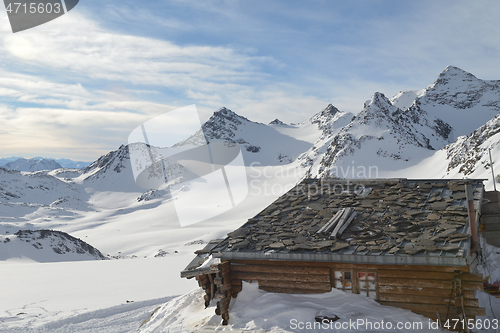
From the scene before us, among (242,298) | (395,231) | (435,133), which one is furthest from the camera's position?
(435,133)

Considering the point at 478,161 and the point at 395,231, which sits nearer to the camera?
the point at 395,231

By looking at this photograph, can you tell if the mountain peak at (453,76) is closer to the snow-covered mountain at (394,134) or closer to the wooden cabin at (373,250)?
the snow-covered mountain at (394,134)

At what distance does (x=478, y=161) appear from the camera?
42.0 meters

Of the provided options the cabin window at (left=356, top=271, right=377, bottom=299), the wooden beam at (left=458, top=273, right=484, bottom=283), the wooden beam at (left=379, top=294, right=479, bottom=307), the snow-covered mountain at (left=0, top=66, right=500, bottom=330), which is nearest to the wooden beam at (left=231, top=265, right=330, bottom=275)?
the cabin window at (left=356, top=271, right=377, bottom=299)

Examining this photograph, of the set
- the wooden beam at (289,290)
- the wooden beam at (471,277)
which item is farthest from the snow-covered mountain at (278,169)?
the wooden beam at (471,277)

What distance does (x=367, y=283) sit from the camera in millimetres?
9992

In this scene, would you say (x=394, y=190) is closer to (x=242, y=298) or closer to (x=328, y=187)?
(x=328, y=187)

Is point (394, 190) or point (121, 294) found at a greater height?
point (394, 190)

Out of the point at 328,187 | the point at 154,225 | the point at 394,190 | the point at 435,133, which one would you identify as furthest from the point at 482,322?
the point at 435,133

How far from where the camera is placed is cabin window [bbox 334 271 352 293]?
10.2m

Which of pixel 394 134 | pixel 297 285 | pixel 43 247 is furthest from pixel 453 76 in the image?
pixel 297 285

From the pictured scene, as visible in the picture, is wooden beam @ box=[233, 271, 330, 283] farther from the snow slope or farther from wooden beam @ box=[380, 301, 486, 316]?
wooden beam @ box=[380, 301, 486, 316]

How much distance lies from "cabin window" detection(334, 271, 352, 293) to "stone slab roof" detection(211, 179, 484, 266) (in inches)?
35.1

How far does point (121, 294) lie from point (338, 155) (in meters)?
63.8
